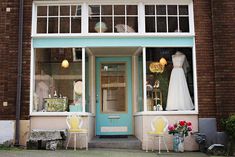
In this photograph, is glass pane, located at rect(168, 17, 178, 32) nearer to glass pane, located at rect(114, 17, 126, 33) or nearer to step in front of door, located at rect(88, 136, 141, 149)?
glass pane, located at rect(114, 17, 126, 33)

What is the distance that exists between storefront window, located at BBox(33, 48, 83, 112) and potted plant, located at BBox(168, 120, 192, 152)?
8.67 ft

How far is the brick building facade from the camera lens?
9602 millimetres

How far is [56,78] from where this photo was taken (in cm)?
1024

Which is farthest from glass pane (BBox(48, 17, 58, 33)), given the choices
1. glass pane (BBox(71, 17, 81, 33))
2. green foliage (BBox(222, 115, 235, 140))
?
green foliage (BBox(222, 115, 235, 140))

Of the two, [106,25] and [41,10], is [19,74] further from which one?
[106,25]

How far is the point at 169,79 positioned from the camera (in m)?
10.2

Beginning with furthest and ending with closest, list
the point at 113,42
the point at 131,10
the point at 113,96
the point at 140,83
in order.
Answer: the point at 113,96 < the point at 140,83 < the point at 131,10 < the point at 113,42

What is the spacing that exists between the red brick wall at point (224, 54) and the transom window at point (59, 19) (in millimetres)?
3867

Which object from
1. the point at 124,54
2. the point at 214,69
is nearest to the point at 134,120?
the point at 124,54

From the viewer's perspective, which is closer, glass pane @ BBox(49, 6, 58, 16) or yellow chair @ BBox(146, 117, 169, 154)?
yellow chair @ BBox(146, 117, 169, 154)

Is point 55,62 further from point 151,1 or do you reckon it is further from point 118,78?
point 151,1

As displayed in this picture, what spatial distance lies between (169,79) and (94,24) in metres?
2.66

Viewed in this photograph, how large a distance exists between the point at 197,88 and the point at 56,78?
4002 mm

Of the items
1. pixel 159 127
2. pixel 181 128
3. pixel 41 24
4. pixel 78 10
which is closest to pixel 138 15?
pixel 78 10
